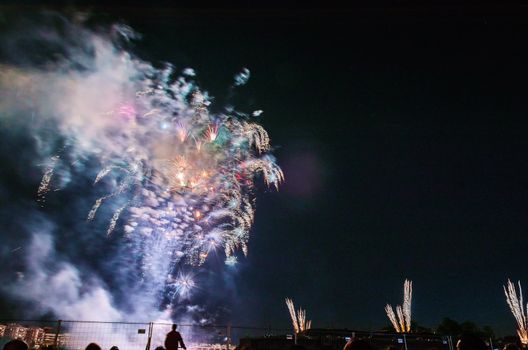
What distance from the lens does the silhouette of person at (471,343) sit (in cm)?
436

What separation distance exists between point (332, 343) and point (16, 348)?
2030cm

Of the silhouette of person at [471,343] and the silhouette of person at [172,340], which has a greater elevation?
the silhouette of person at [471,343]

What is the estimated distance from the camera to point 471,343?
441 centimetres

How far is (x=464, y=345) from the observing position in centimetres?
444

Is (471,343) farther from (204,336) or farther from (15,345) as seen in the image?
(204,336)

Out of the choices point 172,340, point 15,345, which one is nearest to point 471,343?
point 15,345

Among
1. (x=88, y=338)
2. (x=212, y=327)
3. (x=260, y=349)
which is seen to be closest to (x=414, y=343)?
(x=260, y=349)

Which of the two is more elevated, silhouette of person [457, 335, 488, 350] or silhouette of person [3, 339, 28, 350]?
silhouette of person [457, 335, 488, 350]

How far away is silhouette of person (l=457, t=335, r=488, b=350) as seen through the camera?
436 centimetres

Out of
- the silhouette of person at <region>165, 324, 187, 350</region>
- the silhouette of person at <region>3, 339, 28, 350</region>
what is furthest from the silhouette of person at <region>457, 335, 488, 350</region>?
the silhouette of person at <region>165, 324, 187, 350</region>

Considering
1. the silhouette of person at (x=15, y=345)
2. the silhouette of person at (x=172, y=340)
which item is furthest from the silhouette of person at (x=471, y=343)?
the silhouette of person at (x=172, y=340)

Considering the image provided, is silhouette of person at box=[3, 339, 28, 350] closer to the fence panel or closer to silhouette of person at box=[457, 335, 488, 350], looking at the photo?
silhouette of person at box=[457, 335, 488, 350]

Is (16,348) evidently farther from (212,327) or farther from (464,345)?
(212,327)

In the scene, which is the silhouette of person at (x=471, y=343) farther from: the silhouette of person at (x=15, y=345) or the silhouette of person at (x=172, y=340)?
the silhouette of person at (x=172, y=340)
